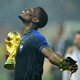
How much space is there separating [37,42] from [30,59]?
0.32 metres

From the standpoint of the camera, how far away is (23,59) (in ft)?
31.7

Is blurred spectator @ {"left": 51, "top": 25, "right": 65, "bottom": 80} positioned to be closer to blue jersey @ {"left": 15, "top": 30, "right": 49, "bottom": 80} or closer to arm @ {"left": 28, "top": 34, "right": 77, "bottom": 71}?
blue jersey @ {"left": 15, "top": 30, "right": 49, "bottom": 80}

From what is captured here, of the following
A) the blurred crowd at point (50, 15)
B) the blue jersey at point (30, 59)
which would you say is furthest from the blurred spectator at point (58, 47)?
the blue jersey at point (30, 59)

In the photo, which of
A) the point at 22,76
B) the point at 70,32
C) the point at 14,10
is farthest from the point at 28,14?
the point at 14,10

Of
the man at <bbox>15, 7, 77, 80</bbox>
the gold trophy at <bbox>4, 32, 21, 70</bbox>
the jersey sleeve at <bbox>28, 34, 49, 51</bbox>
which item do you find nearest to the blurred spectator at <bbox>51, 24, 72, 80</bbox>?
the gold trophy at <bbox>4, 32, 21, 70</bbox>

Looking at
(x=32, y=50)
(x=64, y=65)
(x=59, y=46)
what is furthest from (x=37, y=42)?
(x=59, y=46)

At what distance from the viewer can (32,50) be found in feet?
31.2

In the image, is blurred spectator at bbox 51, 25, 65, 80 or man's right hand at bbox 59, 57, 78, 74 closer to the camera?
man's right hand at bbox 59, 57, 78, 74

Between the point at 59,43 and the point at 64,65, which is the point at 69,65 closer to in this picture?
the point at 64,65

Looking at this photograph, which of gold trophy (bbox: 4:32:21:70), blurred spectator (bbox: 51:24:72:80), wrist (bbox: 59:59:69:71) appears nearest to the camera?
wrist (bbox: 59:59:69:71)

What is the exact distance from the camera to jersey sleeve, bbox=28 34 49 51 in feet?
30.6

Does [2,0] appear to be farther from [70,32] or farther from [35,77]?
[35,77]

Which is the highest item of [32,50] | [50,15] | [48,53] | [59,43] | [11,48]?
[50,15]

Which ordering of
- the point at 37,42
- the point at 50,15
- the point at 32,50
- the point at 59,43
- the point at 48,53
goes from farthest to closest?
the point at 50,15
the point at 59,43
the point at 32,50
the point at 37,42
the point at 48,53
